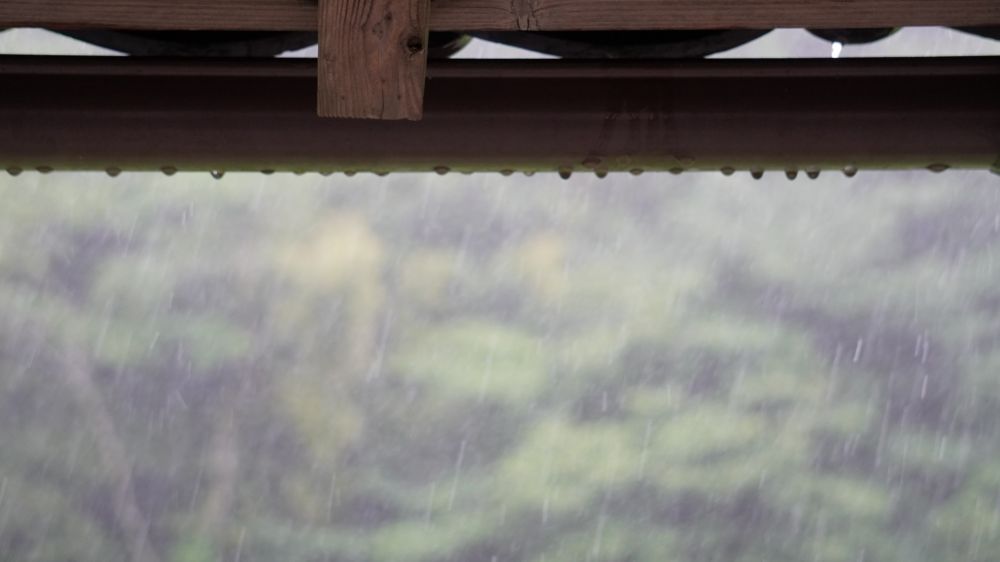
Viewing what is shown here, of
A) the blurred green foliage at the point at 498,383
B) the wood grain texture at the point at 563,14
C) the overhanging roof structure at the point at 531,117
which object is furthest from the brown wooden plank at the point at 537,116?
the blurred green foliage at the point at 498,383

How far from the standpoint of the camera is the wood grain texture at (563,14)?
63.0 inches

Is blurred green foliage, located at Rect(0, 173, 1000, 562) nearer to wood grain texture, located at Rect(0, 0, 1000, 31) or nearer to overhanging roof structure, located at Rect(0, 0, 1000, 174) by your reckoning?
overhanging roof structure, located at Rect(0, 0, 1000, 174)

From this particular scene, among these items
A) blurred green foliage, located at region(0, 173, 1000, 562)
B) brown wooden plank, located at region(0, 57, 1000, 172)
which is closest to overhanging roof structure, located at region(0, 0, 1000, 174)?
brown wooden plank, located at region(0, 57, 1000, 172)

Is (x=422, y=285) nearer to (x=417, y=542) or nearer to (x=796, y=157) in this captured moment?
(x=417, y=542)

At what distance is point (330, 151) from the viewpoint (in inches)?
78.8

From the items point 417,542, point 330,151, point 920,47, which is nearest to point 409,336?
point 417,542

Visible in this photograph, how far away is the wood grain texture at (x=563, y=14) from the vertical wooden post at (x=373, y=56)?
0.20 feet

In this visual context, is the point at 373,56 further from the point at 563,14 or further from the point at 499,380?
the point at 499,380

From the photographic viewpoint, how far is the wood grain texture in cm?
160

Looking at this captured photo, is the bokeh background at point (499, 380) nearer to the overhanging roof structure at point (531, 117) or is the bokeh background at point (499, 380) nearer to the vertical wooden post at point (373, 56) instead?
the overhanging roof structure at point (531, 117)

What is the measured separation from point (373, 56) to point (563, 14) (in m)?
0.25

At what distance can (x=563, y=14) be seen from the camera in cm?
162

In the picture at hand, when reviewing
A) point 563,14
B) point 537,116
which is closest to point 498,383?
point 537,116

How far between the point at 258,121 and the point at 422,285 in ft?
49.3
